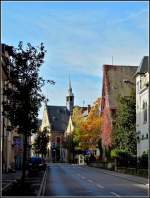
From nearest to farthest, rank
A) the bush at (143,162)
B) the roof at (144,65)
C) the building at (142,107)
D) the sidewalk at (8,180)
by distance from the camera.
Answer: the sidewalk at (8,180) < the bush at (143,162) < the building at (142,107) < the roof at (144,65)

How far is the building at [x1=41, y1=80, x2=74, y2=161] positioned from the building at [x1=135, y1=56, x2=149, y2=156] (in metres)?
100

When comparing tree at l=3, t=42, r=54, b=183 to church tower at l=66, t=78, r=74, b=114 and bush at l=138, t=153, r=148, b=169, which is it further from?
church tower at l=66, t=78, r=74, b=114

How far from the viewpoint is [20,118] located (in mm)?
25859

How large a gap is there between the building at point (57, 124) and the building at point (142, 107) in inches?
3950

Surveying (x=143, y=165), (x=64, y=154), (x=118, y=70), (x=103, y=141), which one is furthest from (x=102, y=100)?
(x=64, y=154)

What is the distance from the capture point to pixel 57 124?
599 feet

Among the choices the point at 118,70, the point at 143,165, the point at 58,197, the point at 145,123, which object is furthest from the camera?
the point at 118,70

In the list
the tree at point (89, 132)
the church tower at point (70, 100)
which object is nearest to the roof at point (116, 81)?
the tree at point (89, 132)

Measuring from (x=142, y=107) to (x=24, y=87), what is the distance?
129 feet

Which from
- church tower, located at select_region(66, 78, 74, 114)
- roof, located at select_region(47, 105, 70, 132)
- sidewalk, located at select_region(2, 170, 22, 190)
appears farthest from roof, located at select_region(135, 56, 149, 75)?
church tower, located at select_region(66, 78, 74, 114)

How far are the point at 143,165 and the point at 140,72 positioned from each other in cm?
1560

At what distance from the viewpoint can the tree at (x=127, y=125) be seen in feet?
231

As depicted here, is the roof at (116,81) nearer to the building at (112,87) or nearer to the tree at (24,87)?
the building at (112,87)

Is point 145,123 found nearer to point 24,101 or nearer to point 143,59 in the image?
point 143,59
